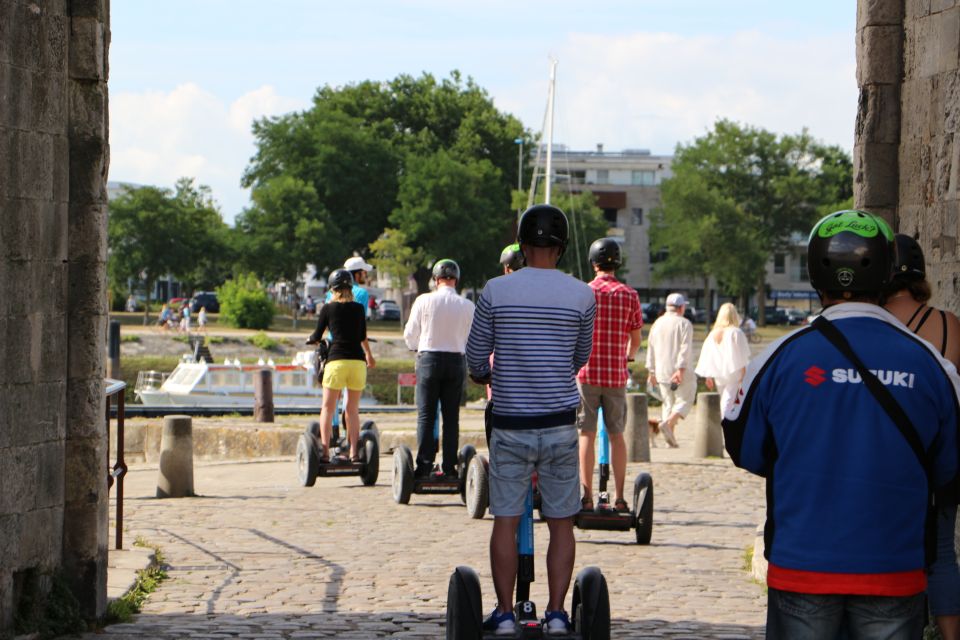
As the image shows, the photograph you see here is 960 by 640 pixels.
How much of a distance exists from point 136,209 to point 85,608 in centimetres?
6797

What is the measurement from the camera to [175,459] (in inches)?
569

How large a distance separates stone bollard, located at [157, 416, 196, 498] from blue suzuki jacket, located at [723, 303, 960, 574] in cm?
1076

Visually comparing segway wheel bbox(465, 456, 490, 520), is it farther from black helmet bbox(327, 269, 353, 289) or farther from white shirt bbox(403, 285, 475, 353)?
black helmet bbox(327, 269, 353, 289)

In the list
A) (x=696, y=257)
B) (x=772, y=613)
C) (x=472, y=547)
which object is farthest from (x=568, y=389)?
(x=696, y=257)

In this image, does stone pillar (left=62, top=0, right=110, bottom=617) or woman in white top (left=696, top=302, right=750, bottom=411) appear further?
woman in white top (left=696, top=302, right=750, bottom=411)

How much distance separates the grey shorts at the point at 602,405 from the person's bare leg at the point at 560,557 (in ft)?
12.8

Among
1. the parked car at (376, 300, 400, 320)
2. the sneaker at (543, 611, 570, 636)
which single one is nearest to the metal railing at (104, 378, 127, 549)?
the sneaker at (543, 611, 570, 636)

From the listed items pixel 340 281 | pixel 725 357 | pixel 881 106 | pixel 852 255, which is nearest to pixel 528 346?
pixel 852 255

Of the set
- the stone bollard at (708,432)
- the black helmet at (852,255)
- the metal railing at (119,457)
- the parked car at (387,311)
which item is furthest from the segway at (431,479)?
the parked car at (387,311)

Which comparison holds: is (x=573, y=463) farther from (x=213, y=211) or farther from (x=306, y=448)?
(x=213, y=211)

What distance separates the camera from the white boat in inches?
1427

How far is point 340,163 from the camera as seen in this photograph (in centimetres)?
8000

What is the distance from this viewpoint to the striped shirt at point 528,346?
6867 millimetres

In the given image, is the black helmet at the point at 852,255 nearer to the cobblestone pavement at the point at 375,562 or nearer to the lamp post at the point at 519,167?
the cobblestone pavement at the point at 375,562
